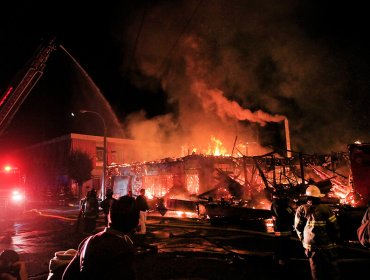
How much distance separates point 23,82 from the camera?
13.4 metres

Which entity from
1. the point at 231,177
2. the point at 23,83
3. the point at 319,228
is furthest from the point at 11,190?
the point at 319,228

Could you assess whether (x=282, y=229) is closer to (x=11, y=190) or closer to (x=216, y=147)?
(x=11, y=190)

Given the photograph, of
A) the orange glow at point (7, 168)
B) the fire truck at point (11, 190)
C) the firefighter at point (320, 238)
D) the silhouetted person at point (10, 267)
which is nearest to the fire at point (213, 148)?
the fire truck at point (11, 190)

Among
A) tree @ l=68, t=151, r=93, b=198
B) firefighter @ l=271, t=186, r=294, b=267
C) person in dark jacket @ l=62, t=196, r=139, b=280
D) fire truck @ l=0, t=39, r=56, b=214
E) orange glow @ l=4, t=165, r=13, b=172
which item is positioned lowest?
firefighter @ l=271, t=186, r=294, b=267

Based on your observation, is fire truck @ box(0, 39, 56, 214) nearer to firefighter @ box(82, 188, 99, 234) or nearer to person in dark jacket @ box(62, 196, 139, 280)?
firefighter @ box(82, 188, 99, 234)

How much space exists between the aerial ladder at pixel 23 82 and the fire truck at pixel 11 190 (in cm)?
456

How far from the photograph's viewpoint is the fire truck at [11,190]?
1648 centimetres

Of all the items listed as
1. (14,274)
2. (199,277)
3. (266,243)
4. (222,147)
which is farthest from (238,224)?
(222,147)

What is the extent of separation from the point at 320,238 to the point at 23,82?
1345 centimetres

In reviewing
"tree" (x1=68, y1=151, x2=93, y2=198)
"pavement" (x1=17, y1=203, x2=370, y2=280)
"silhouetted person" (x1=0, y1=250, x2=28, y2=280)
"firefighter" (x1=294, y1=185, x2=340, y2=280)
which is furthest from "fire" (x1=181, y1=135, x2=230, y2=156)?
"silhouetted person" (x1=0, y1=250, x2=28, y2=280)

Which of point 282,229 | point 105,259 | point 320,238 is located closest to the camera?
point 105,259

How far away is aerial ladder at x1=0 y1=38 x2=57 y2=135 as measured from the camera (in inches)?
523

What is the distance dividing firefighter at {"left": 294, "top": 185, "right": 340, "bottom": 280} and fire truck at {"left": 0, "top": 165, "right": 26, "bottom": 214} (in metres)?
16.6

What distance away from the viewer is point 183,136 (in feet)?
107
